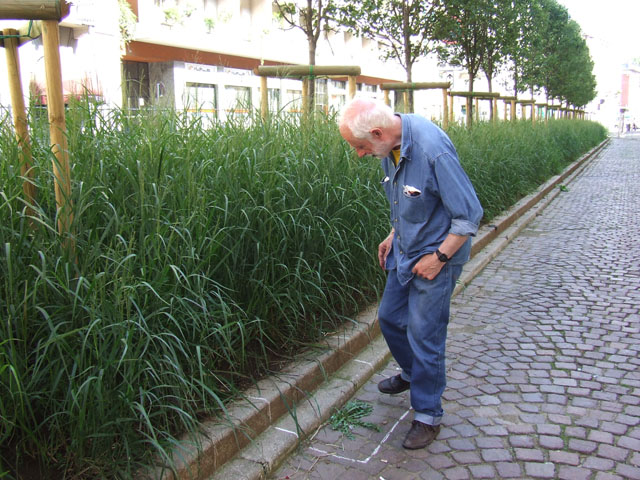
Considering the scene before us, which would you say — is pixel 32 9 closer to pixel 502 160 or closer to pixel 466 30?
pixel 502 160

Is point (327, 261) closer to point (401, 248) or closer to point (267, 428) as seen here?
point (401, 248)

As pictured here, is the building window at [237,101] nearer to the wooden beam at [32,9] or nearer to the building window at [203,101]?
the building window at [203,101]

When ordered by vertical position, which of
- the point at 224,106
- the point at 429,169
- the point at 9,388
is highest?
the point at 224,106

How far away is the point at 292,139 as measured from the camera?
4.87 metres

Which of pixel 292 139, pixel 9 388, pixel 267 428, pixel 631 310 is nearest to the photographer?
pixel 9 388

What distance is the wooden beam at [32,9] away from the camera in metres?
2.52

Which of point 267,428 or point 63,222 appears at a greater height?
point 63,222

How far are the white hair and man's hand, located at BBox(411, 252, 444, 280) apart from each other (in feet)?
2.26

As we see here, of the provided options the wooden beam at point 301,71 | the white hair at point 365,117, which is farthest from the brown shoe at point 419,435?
the wooden beam at point 301,71

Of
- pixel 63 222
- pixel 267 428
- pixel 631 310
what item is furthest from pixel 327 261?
pixel 631 310

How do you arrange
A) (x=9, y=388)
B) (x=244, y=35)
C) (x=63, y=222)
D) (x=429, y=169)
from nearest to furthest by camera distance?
(x=9, y=388), (x=63, y=222), (x=429, y=169), (x=244, y=35)

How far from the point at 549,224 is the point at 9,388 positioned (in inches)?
368

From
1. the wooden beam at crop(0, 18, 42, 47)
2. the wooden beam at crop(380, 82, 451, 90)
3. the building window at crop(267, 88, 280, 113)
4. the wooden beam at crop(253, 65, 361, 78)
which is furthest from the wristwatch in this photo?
the wooden beam at crop(380, 82, 451, 90)

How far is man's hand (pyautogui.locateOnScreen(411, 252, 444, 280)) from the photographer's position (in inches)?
117
